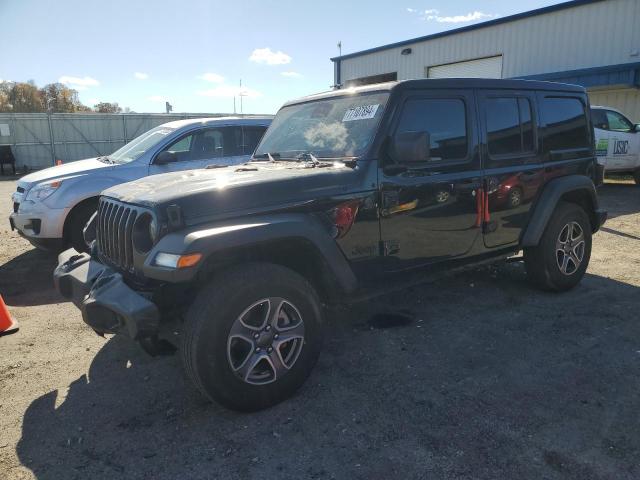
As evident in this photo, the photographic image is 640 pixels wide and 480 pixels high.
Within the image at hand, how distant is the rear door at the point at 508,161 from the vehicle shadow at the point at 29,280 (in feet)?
14.6

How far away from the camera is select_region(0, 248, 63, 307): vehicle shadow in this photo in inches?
200

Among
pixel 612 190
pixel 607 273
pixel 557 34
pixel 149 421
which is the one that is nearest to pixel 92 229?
pixel 149 421

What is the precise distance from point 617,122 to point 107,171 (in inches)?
482

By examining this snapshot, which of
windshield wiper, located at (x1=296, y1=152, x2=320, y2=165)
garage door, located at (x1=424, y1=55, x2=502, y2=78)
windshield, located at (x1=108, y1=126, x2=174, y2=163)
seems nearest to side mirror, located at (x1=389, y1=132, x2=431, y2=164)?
windshield wiper, located at (x1=296, y1=152, x2=320, y2=165)

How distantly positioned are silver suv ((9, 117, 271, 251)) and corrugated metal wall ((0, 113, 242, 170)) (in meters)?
19.2

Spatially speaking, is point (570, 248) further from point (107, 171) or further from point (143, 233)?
→ point (107, 171)

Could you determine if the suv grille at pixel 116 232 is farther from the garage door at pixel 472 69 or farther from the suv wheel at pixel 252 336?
the garage door at pixel 472 69

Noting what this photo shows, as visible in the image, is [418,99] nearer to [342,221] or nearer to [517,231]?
[342,221]

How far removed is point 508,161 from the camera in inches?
166

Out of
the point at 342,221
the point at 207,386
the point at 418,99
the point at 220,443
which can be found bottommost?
the point at 220,443

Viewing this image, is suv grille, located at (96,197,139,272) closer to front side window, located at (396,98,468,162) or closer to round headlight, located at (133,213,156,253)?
round headlight, located at (133,213,156,253)

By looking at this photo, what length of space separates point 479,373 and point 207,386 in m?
1.86

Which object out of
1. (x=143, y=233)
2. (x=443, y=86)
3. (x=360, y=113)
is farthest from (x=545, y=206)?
(x=143, y=233)

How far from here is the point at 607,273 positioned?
5641 mm
